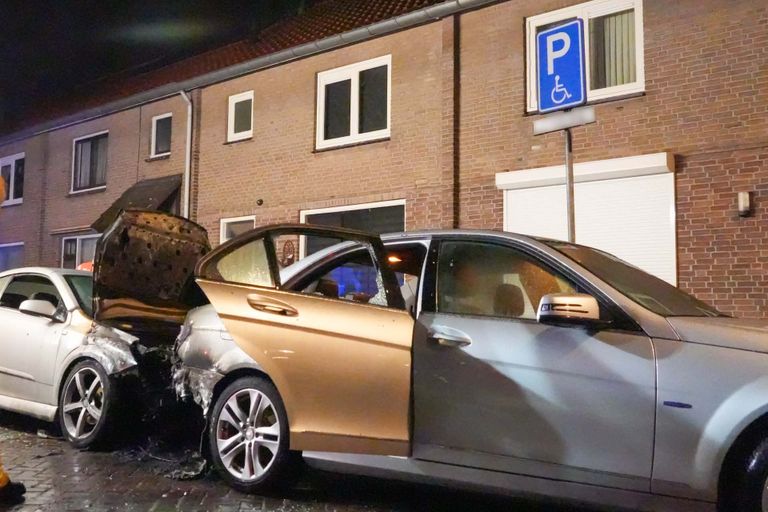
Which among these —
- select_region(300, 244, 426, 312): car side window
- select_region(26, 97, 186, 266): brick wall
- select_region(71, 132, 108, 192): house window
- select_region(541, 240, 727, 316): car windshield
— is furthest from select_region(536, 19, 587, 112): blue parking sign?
select_region(71, 132, 108, 192): house window

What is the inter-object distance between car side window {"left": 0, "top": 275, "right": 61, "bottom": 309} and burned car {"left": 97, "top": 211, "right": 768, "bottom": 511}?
7.74ft

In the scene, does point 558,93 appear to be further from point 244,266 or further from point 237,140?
point 237,140

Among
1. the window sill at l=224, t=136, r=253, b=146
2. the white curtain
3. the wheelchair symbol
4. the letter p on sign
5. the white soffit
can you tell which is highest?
the white curtain

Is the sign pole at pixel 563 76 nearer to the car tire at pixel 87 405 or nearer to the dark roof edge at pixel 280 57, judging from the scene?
the car tire at pixel 87 405

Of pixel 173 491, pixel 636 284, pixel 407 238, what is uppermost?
pixel 407 238

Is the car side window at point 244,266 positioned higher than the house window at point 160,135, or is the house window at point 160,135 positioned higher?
the house window at point 160,135

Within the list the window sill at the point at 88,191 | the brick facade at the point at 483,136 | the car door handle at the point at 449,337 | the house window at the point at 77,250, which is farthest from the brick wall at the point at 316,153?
the car door handle at the point at 449,337

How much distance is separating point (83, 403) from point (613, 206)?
6.29m

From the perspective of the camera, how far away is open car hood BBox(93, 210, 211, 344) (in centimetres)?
569

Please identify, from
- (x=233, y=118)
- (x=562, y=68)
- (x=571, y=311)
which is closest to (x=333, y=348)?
(x=571, y=311)

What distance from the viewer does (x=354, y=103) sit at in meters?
11.4

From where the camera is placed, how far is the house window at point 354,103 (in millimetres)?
11180

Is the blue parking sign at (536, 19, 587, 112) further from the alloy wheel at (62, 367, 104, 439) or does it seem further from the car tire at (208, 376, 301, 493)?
the alloy wheel at (62, 367, 104, 439)

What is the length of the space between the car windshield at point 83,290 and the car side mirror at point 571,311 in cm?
406
